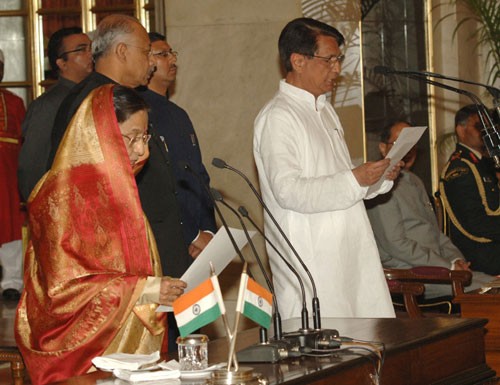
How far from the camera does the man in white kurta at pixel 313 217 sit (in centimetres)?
432

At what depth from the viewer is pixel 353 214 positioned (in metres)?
4.44

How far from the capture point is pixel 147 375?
2.64 metres

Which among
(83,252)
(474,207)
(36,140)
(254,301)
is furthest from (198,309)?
(474,207)

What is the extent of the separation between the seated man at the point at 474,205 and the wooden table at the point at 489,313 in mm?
1640

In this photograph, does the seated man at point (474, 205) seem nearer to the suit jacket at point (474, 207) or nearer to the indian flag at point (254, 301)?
the suit jacket at point (474, 207)

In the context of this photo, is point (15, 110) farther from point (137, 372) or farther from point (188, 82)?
point (137, 372)

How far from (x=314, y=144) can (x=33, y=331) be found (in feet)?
5.02

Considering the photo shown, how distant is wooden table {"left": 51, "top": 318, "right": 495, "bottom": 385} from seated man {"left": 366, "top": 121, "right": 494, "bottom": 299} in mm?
2182

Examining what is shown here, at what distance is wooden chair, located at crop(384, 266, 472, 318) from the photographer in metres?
5.32

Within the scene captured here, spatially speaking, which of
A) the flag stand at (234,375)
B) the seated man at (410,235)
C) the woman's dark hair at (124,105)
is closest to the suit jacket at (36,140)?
the seated man at (410,235)

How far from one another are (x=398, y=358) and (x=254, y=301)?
1.97ft

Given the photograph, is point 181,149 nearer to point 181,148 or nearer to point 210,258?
point 181,148

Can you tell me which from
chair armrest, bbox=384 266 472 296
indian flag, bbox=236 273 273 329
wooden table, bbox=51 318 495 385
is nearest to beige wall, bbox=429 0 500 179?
chair armrest, bbox=384 266 472 296

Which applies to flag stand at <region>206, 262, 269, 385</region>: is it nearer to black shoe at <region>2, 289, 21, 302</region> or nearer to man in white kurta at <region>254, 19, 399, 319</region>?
man in white kurta at <region>254, 19, 399, 319</region>
